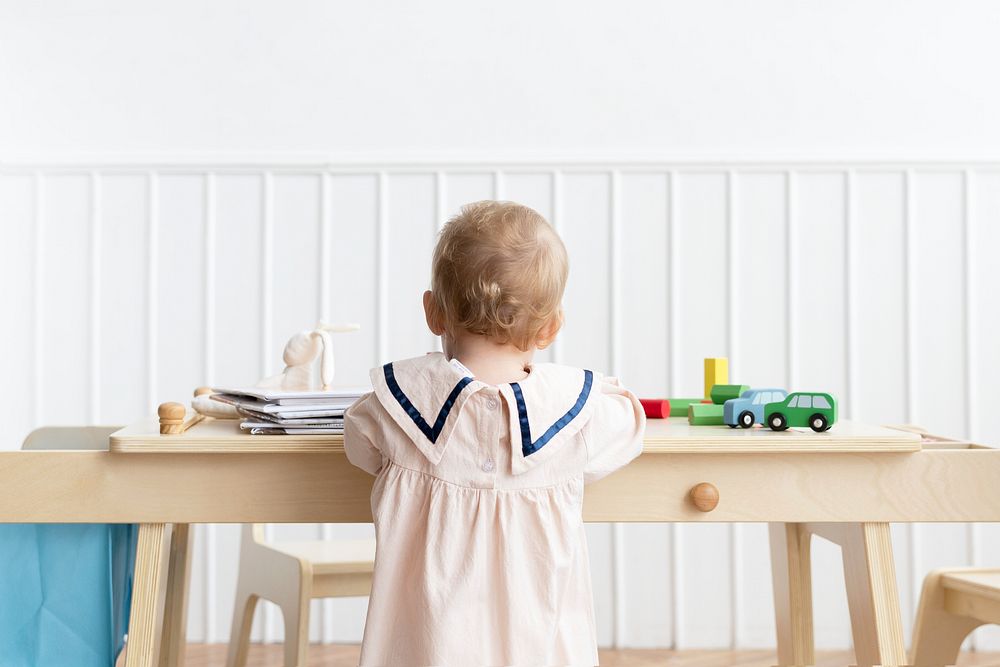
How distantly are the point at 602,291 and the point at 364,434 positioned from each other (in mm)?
1297

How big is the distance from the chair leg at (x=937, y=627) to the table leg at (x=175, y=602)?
1.13 metres

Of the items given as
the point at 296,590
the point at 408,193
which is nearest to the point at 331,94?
the point at 408,193

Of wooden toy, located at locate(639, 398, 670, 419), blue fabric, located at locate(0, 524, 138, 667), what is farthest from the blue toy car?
blue fabric, located at locate(0, 524, 138, 667)

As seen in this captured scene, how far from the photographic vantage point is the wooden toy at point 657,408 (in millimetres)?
1426

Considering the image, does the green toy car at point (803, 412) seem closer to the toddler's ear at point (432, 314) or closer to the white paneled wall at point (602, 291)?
the toddler's ear at point (432, 314)

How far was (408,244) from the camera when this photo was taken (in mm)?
2305

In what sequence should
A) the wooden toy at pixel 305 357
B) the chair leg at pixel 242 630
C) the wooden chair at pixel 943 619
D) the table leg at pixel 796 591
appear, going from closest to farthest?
the wooden toy at pixel 305 357, the wooden chair at pixel 943 619, the table leg at pixel 796 591, the chair leg at pixel 242 630

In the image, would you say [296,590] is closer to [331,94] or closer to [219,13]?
[331,94]

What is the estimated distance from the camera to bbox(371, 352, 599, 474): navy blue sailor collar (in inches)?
41.3

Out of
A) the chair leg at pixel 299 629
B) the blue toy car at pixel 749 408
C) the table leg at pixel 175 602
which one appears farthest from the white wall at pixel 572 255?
the blue toy car at pixel 749 408

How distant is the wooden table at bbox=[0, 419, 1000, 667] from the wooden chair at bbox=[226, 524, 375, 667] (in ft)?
1.81

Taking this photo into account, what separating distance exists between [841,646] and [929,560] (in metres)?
0.28

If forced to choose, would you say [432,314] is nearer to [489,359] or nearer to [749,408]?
[489,359]

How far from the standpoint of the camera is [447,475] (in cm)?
106
